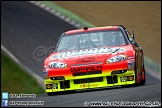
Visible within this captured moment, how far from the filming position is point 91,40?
1178 cm

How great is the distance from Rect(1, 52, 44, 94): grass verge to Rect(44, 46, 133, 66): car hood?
586 centimetres

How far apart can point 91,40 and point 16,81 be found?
6.35 metres

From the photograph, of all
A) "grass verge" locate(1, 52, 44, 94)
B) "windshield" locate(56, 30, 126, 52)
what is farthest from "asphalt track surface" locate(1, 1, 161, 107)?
"windshield" locate(56, 30, 126, 52)

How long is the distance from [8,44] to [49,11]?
21.1 feet

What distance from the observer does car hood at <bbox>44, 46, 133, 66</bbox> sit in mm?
10674

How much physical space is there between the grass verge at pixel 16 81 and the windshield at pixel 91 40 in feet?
17.0

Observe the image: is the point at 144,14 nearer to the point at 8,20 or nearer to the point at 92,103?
the point at 8,20

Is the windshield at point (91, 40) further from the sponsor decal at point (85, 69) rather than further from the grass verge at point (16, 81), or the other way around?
the grass verge at point (16, 81)

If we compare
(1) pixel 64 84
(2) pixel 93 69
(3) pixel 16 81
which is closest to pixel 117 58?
(2) pixel 93 69

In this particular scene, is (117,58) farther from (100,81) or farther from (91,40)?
(91,40)

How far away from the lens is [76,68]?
10609 mm

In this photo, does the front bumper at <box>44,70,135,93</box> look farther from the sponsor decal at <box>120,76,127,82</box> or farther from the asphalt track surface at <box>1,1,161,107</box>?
the asphalt track surface at <box>1,1,161,107</box>

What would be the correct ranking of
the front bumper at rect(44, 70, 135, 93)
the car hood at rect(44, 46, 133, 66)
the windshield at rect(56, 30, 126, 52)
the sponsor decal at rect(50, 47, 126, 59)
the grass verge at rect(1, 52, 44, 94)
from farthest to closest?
the grass verge at rect(1, 52, 44, 94) → the windshield at rect(56, 30, 126, 52) → the sponsor decal at rect(50, 47, 126, 59) → the car hood at rect(44, 46, 133, 66) → the front bumper at rect(44, 70, 135, 93)

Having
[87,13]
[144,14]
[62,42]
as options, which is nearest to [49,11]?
[87,13]
